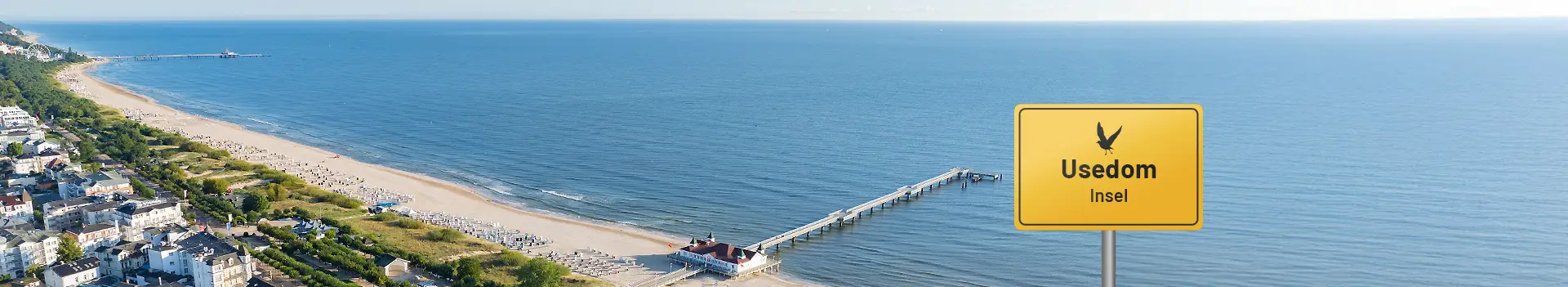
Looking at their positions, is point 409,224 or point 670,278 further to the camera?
point 409,224

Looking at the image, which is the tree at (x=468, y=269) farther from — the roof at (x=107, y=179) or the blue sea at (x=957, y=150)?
the roof at (x=107, y=179)

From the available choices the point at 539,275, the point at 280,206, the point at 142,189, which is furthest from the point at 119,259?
the point at 539,275

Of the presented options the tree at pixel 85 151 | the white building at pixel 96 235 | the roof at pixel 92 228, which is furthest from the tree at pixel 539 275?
the tree at pixel 85 151

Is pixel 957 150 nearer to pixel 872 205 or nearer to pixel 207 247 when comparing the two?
pixel 872 205

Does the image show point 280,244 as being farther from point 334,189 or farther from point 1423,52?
point 1423,52

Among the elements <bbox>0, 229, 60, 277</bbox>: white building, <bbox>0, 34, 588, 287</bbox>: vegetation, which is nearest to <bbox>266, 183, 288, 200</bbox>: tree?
<bbox>0, 34, 588, 287</bbox>: vegetation

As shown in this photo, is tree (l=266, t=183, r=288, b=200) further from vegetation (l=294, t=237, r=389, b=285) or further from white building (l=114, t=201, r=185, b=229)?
vegetation (l=294, t=237, r=389, b=285)

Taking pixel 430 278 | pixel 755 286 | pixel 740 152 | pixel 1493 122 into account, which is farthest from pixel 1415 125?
pixel 430 278
